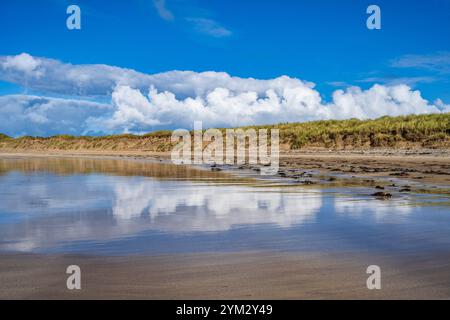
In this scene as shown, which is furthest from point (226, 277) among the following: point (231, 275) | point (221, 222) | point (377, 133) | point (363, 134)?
point (363, 134)

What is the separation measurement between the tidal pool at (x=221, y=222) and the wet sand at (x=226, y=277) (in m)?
0.45

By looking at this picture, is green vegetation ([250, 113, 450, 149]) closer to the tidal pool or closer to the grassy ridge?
the grassy ridge

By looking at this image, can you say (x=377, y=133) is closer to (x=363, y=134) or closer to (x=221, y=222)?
(x=363, y=134)

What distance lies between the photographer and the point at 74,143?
87562 mm

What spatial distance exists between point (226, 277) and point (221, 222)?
3.21 metres

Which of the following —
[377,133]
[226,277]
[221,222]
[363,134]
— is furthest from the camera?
[363,134]

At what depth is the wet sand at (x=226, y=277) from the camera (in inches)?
161

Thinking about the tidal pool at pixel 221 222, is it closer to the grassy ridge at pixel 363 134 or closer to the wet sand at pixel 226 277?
the wet sand at pixel 226 277

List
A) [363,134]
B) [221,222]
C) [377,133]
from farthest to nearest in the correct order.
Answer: [363,134] < [377,133] < [221,222]

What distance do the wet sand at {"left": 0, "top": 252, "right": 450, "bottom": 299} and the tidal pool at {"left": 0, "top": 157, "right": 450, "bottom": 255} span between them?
447 mm

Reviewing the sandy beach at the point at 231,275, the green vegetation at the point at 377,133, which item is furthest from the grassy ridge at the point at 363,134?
the sandy beach at the point at 231,275

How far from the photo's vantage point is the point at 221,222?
305 inches

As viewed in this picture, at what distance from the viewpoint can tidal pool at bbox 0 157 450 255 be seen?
19.7 feet
